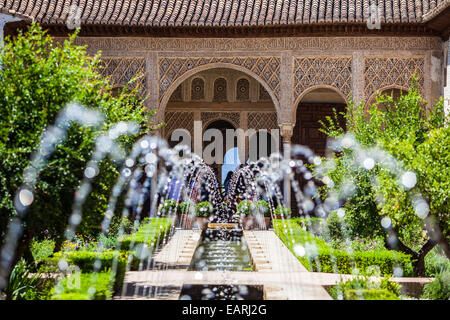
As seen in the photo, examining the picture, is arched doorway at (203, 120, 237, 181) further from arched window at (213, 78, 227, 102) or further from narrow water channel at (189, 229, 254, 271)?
narrow water channel at (189, 229, 254, 271)

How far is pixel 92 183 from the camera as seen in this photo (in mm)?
6930

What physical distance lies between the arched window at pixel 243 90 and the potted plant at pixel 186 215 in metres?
4.63

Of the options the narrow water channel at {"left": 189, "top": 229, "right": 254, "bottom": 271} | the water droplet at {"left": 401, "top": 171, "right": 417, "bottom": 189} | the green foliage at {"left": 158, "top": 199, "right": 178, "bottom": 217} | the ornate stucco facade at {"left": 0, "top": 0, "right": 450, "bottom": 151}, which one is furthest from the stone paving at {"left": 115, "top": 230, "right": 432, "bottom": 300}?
the ornate stucco facade at {"left": 0, "top": 0, "right": 450, "bottom": 151}

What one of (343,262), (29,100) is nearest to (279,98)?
(343,262)

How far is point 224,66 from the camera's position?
53.9ft

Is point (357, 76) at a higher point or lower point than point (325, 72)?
lower

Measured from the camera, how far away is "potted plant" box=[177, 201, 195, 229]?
16.2 metres

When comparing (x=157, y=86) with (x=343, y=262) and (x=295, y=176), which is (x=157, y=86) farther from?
(x=343, y=262)

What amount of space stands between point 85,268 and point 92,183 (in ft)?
6.44

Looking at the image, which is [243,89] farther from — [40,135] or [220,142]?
[40,135]

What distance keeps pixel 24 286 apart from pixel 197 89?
43.5ft

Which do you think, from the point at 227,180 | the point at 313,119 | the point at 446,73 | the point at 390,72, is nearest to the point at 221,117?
the point at 227,180

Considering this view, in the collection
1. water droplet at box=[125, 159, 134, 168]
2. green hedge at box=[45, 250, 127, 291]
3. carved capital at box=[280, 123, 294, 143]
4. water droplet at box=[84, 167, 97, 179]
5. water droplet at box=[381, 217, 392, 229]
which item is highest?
carved capital at box=[280, 123, 294, 143]

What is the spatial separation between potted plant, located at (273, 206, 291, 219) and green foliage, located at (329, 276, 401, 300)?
347 inches
